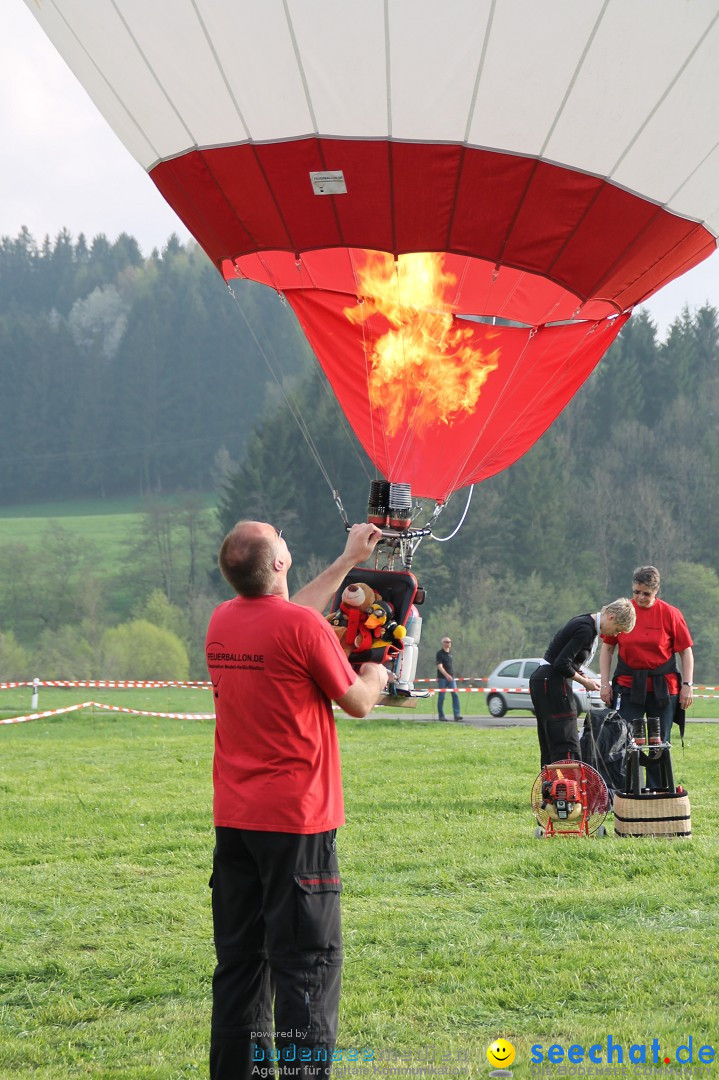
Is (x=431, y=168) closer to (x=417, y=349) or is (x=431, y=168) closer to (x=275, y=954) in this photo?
(x=417, y=349)

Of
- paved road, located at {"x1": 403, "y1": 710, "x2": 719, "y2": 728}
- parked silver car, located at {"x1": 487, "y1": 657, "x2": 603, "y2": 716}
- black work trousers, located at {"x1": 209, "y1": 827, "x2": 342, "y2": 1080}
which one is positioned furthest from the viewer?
parked silver car, located at {"x1": 487, "y1": 657, "x2": 603, "y2": 716}

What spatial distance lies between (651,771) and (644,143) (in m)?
4.16

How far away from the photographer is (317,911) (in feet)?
11.9

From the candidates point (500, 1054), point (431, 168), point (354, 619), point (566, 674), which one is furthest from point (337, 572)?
point (566, 674)

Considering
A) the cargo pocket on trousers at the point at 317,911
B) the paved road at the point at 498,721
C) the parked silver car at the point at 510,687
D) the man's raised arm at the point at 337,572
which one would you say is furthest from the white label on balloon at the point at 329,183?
the parked silver car at the point at 510,687

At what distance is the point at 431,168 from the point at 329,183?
541 mm

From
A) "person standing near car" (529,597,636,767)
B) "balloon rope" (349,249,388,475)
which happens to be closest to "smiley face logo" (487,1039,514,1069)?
"balloon rope" (349,249,388,475)

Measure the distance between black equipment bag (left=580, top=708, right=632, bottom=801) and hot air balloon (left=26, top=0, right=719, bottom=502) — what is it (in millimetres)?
2003

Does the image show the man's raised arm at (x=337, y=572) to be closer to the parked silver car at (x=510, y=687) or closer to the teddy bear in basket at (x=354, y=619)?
the teddy bear in basket at (x=354, y=619)

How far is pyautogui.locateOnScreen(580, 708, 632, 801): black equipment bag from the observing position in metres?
8.22

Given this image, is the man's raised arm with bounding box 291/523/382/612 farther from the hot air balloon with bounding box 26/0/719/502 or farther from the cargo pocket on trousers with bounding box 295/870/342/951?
the hot air balloon with bounding box 26/0/719/502

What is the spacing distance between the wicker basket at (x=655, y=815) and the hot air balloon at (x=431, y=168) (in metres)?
2.24

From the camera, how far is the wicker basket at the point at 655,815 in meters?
7.56

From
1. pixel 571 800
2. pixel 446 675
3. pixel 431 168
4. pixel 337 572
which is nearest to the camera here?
pixel 337 572
